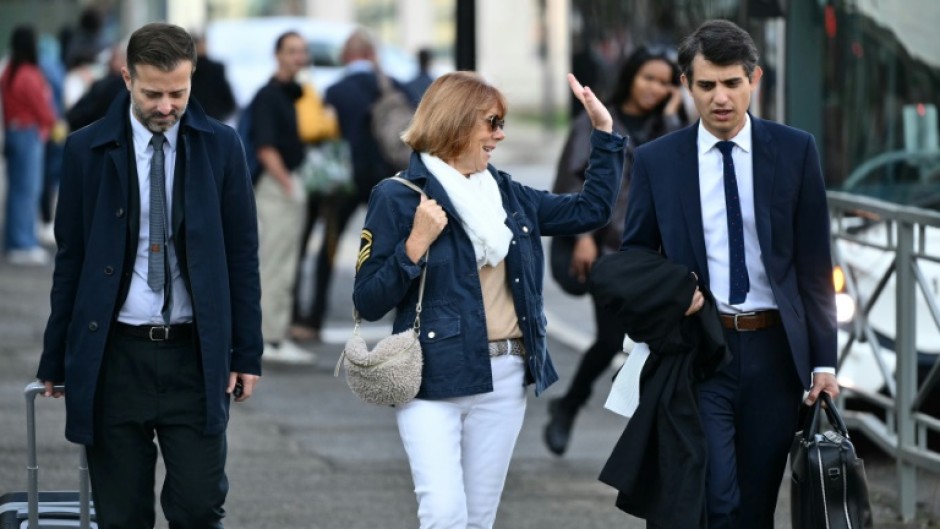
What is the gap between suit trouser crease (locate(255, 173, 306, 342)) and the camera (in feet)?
38.4

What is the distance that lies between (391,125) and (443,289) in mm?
7670

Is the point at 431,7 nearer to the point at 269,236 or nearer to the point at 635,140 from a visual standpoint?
the point at 269,236

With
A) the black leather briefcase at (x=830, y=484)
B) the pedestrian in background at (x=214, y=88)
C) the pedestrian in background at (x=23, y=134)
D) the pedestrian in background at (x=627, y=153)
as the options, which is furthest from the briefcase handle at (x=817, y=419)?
the pedestrian in background at (x=23, y=134)

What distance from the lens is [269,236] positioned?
38.7 feet

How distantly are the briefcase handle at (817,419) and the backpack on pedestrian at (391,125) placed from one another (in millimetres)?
7672

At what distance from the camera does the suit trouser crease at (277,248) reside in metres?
11.7

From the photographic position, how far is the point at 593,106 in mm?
5523

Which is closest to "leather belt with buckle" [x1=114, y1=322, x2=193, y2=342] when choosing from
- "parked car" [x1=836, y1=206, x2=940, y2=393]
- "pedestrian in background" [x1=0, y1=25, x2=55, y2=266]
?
"parked car" [x1=836, y1=206, x2=940, y2=393]

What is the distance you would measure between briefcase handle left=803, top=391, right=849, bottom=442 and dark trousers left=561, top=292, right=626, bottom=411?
345cm

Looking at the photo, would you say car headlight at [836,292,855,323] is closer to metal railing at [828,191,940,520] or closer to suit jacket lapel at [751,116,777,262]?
metal railing at [828,191,940,520]

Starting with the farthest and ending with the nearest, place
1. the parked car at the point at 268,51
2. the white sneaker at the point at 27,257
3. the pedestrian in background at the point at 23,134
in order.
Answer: the parked car at the point at 268,51, the white sneaker at the point at 27,257, the pedestrian in background at the point at 23,134

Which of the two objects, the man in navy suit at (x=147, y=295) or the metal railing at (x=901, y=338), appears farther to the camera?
the metal railing at (x=901, y=338)

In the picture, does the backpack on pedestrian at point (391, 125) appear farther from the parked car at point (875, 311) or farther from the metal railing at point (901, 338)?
the metal railing at point (901, 338)

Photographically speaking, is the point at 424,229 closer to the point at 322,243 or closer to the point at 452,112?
the point at 452,112
